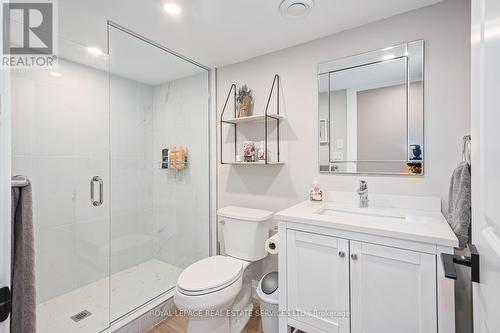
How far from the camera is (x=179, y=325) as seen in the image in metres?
1.82

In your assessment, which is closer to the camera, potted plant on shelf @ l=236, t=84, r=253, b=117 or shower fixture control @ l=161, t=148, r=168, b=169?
potted plant on shelf @ l=236, t=84, r=253, b=117

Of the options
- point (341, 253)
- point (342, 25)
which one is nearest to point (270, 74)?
point (342, 25)

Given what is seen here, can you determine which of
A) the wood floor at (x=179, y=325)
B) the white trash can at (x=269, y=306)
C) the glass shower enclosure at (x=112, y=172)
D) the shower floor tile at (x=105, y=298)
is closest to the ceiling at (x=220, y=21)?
the glass shower enclosure at (x=112, y=172)

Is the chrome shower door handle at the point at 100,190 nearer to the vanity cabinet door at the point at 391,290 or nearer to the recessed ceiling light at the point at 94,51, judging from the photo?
the recessed ceiling light at the point at 94,51

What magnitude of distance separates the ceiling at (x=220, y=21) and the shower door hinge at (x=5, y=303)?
1539mm

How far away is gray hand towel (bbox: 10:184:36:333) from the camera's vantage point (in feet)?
2.47

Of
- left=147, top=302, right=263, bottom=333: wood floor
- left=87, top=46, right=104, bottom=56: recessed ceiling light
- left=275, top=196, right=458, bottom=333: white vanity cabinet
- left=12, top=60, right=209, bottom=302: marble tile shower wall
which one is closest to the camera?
left=275, top=196, right=458, bottom=333: white vanity cabinet

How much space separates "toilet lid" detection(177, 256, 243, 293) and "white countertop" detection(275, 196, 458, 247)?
54 centimetres

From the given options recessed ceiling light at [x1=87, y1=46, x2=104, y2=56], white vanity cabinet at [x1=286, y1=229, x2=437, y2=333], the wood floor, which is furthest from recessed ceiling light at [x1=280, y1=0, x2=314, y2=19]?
the wood floor

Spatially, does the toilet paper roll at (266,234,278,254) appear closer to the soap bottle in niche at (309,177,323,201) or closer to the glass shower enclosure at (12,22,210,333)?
the soap bottle in niche at (309,177,323,201)

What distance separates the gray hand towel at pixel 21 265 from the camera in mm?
Result: 753

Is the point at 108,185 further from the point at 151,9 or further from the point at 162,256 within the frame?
the point at 151,9

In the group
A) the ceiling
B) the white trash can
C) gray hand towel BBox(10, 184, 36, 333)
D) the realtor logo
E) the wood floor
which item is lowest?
the wood floor

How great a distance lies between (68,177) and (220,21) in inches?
69.3
